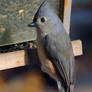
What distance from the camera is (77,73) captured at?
2.86 m

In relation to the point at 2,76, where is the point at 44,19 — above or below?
above

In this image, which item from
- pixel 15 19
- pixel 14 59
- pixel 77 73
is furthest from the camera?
pixel 77 73

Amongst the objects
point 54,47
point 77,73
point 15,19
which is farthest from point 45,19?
point 77,73

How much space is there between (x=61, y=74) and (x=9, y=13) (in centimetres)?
54

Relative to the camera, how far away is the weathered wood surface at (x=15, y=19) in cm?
155

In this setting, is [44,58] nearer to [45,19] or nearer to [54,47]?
[54,47]

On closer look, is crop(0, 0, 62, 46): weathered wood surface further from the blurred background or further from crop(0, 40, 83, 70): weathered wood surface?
the blurred background

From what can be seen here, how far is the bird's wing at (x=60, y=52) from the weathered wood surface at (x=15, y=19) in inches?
11.3

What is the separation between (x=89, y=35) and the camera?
344 cm

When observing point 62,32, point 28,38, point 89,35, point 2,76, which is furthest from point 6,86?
point 89,35

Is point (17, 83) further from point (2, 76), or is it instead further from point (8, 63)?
point (8, 63)

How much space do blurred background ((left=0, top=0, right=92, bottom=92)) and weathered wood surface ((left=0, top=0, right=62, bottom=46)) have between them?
0.71 meters

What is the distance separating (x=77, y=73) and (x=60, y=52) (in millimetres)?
1467

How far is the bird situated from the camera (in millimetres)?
1412
